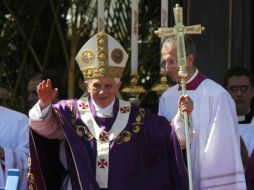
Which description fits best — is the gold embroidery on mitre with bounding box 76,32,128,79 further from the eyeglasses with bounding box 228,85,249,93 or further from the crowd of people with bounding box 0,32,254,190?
the eyeglasses with bounding box 228,85,249,93

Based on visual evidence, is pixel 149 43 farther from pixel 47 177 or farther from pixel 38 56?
pixel 47 177

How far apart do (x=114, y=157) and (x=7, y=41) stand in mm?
4470

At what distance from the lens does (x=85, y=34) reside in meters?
10.3

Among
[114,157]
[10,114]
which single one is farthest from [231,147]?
[10,114]

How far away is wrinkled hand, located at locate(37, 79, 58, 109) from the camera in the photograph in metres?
6.01

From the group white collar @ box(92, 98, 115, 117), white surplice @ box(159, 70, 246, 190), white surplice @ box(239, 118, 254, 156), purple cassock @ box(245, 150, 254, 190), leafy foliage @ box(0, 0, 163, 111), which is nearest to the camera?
white collar @ box(92, 98, 115, 117)

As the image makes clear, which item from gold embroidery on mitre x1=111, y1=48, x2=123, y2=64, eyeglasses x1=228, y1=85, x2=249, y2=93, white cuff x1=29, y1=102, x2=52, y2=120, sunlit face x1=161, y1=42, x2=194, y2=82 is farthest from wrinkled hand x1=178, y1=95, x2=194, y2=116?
eyeglasses x1=228, y1=85, x2=249, y2=93

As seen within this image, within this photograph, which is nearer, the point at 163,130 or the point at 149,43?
the point at 163,130

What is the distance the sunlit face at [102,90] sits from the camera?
6.19m

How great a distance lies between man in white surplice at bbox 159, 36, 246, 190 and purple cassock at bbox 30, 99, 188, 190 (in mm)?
276

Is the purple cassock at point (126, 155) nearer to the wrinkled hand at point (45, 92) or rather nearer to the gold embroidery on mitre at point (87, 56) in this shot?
the wrinkled hand at point (45, 92)

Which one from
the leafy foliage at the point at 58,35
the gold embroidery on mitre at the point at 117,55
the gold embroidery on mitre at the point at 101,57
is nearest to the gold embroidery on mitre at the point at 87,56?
the gold embroidery on mitre at the point at 101,57

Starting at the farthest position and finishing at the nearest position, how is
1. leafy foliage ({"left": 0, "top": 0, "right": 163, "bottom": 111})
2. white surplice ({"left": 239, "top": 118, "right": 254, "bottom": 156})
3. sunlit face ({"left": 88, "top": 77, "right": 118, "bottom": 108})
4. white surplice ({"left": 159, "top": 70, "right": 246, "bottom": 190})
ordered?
leafy foliage ({"left": 0, "top": 0, "right": 163, "bottom": 111}), white surplice ({"left": 239, "top": 118, "right": 254, "bottom": 156}), white surplice ({"left": 159, "top": 70, "right": 246, "bottom": 190}), sunlit face ({"left": 88, "top": 77, "right": 118, "bottom": 108})

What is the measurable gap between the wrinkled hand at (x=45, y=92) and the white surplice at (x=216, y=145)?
1.06 metres
